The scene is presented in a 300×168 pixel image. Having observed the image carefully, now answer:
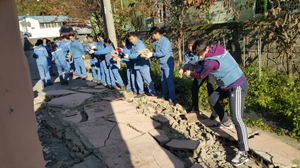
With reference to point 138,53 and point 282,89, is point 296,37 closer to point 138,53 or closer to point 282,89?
point 282,89

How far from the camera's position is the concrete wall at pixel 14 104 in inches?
51.1

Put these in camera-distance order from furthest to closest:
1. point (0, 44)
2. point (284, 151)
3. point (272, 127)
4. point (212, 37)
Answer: point (212, 37)
point (272, 127)
point (284, 151)
point (0, 44)

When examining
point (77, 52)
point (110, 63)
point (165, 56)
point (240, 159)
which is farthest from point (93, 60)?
point (240, 159)

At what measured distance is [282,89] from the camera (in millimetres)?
4672

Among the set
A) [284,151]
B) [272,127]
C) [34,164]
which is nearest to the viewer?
[34,164]

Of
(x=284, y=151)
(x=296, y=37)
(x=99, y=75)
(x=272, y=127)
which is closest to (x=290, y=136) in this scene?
(x=272, y=127)

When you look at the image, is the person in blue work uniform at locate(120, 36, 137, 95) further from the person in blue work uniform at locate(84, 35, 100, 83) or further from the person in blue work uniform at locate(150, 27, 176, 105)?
the person in blue work uniform at locate(84, 35, 100, 83)

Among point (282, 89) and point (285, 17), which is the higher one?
point (285, 17)

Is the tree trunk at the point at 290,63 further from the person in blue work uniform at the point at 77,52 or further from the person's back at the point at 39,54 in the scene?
the person's back at the point at 39,54

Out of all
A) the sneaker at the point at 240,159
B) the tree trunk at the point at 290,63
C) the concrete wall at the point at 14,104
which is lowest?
the sneaker at the point at 240,159

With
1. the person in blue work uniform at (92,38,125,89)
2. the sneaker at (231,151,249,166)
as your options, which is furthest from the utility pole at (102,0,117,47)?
the sneaker at (231,151,249,166)

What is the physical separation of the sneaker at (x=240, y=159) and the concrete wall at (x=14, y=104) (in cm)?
218

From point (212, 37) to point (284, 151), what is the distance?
489cm

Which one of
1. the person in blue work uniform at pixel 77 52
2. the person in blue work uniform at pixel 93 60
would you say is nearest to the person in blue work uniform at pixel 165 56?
the person in blue work uniform at pixel 93 60
